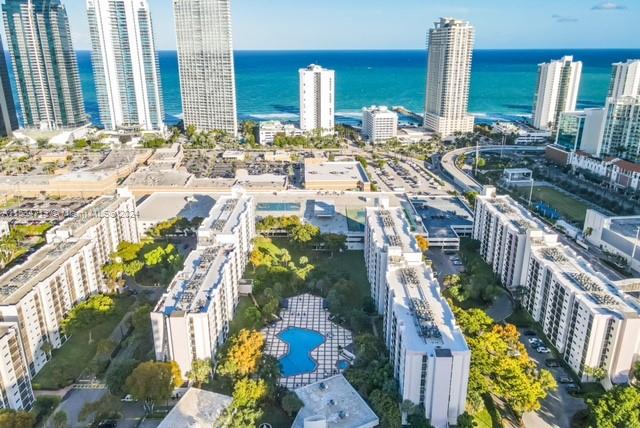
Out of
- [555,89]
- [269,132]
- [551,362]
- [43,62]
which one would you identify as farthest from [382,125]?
[551,362]

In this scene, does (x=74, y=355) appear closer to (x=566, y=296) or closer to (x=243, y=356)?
(x=243, y=356)

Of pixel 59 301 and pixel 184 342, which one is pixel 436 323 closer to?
pixel 184 342

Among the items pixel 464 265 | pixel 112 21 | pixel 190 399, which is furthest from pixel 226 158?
pixel 190 399

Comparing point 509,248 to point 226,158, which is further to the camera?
point 226,158

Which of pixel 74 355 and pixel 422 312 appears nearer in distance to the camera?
pixel 422 312

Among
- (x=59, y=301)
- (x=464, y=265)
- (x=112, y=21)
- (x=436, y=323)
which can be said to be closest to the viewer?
(x=436, y=323)
